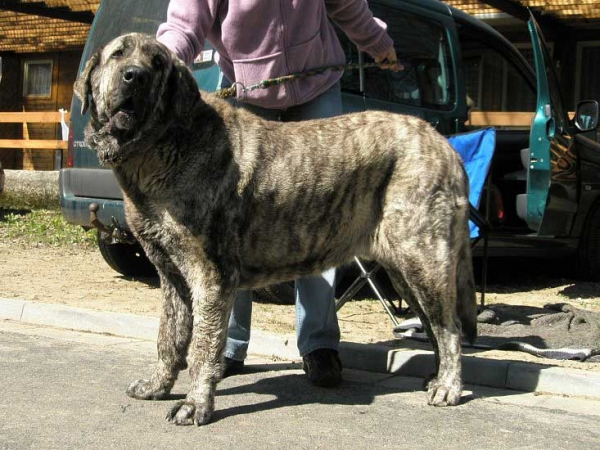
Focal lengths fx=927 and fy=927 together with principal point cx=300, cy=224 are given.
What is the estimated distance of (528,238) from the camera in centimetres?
826

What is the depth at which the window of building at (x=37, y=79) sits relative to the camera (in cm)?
2192

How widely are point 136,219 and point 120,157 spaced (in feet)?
1.14

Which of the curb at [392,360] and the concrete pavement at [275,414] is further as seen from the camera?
the curb at [392,360]

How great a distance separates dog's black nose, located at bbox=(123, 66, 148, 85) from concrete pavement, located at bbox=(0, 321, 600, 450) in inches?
60.2

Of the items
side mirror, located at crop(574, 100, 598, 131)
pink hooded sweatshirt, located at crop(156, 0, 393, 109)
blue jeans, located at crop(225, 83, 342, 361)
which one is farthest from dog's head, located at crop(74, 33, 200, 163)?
side mirror, located at crop(574, 100, 598, 131)

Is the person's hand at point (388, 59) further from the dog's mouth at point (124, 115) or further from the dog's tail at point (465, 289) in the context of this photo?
the dog's mouth at point (124, 115)

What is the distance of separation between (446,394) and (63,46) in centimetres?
1753

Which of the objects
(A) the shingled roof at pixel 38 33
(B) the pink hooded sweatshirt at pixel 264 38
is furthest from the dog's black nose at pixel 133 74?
(A) the shingled roof at pixel 38 33

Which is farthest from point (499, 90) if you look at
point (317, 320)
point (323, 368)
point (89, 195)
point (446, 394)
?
point (446, 394)

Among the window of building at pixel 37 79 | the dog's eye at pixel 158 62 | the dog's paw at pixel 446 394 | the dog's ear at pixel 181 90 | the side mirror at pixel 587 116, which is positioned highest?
the dog's eye at pixel 158 62

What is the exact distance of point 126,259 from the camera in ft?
28.2

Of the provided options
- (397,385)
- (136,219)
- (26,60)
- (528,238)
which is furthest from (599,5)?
(26,60)

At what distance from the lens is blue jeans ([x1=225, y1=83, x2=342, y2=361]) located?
16.6ft

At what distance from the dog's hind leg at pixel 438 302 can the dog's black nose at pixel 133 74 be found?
61.6 inches
